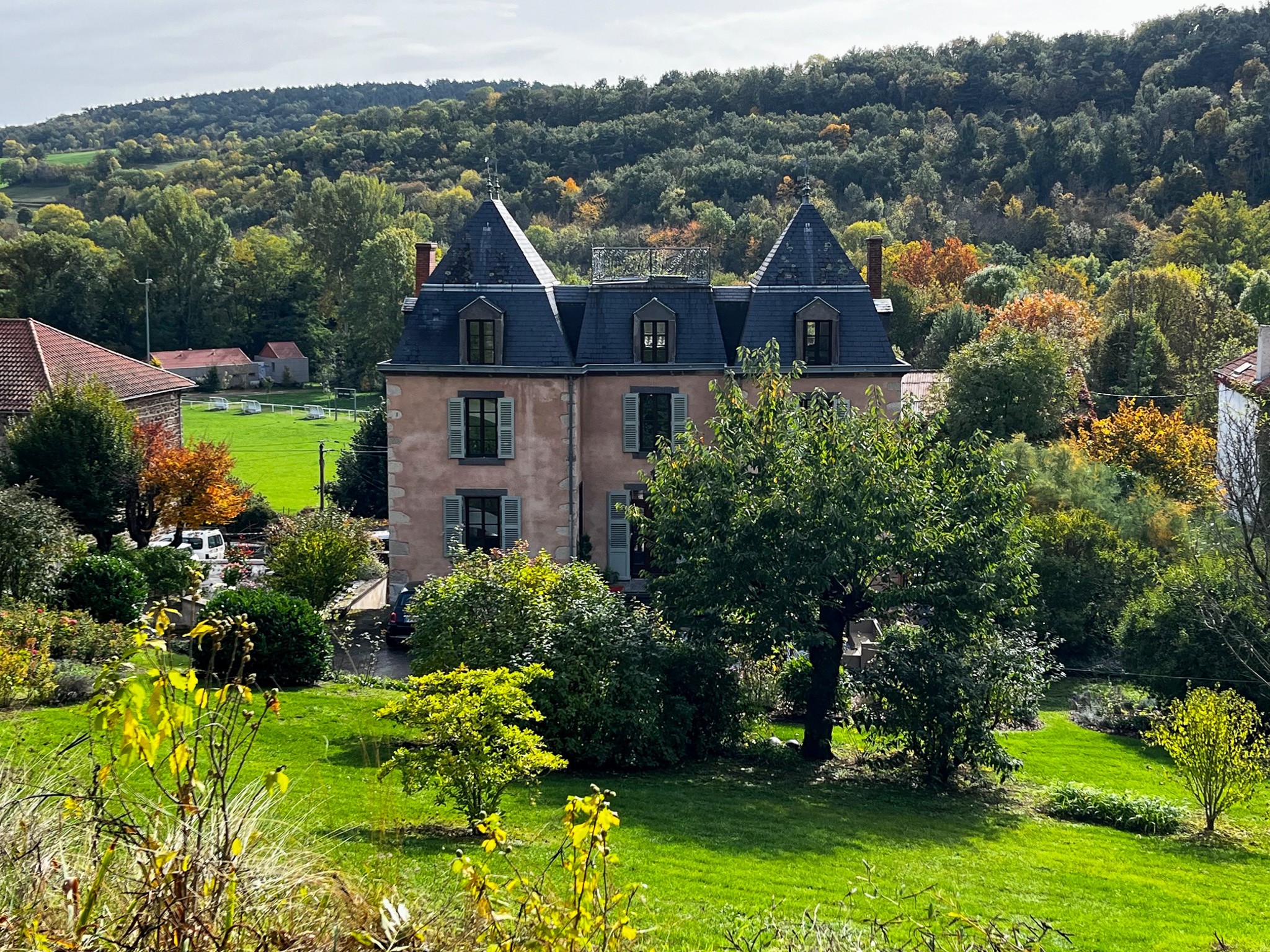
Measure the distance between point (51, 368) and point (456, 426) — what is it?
1532 centimetres

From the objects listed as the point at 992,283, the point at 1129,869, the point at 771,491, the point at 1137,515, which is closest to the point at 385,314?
the point at 992,283

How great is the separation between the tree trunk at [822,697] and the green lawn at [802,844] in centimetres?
83

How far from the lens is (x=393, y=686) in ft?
76.4

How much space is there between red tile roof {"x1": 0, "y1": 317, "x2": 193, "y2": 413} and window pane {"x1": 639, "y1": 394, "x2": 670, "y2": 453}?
15528 millimetres

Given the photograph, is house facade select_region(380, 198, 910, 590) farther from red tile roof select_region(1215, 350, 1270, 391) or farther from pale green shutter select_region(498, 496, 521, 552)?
red tile roof select_region(1215, 350, 1270, 391)

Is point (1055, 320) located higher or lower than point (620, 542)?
higher

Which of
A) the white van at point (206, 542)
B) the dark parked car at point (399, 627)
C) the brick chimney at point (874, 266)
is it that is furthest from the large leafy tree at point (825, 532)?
the white van at point (206, 542)

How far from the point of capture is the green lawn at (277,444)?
55531 mm

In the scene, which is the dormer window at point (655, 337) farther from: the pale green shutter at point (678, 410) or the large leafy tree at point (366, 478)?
the large leafy tree at point (366, 478)

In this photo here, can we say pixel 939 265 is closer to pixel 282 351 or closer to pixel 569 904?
pixel 282 351

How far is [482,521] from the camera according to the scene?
105 ft

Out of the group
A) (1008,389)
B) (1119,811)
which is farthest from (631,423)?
(1119,811)

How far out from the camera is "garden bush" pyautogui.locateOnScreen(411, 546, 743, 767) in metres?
18.9

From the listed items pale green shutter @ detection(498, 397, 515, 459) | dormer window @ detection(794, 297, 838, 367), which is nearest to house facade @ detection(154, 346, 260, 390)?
pale green shutter @ detection(498, 397, 515, 459)
